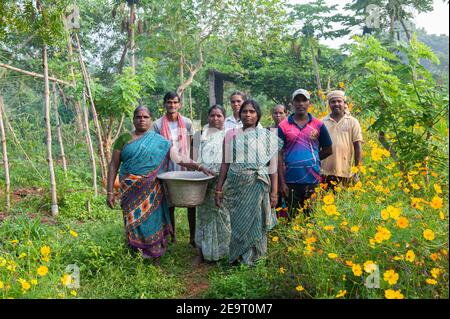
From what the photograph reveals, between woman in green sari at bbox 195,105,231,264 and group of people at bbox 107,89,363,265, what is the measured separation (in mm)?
10

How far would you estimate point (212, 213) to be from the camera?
4.32 metres

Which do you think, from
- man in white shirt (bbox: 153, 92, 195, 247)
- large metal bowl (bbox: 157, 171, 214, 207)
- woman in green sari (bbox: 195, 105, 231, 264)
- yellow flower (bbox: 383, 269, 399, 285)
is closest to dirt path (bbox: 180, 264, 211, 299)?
woman in green sari (bbox: 195, 105, 231, 264)

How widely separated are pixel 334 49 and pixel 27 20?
43.6ft

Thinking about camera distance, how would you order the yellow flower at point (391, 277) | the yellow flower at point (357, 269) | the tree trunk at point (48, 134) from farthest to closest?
the tree trunk at point (48, 134) < the yellow flower at point (357, 269) < the yellow flower at point (391, 277)

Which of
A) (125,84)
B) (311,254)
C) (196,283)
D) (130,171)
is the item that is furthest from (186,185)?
(125,84)

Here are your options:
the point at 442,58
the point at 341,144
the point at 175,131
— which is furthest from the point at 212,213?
the point at 442,58

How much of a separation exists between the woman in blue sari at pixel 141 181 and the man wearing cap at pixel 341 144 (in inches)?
50.5

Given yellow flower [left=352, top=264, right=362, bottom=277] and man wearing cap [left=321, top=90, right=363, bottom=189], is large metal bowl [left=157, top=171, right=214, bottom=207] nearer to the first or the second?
man wearing cap [left=321, top=90, right=363, bottom=189]

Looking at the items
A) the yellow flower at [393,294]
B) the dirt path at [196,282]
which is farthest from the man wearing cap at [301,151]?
the yellow flower at [393,294]

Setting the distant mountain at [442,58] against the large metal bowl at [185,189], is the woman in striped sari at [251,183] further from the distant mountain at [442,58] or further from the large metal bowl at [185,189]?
the distant mountain at [442,58]

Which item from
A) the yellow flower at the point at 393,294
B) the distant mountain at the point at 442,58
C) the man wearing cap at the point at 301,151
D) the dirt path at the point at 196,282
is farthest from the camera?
the man wearing cap at the point at 301,151

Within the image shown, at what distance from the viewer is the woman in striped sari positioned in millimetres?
3764

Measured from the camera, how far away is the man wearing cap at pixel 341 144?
14.1ft

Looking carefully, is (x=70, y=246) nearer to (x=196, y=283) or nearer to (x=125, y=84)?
(x=196, y=283)
